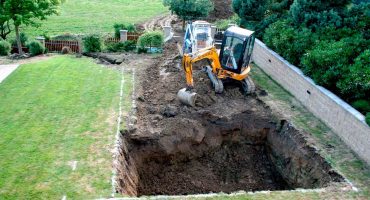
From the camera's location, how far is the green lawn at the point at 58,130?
9.84 metres

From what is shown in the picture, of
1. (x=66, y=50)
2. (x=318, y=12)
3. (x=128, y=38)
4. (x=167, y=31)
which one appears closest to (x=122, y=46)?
(x=128, y=38)

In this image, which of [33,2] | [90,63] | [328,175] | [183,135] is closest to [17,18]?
[33,2]

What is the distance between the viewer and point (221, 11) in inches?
Result: 1228

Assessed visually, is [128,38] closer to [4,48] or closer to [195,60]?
[4,48]

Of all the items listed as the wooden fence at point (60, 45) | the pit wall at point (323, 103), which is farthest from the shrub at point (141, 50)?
the pit wall at point (323, 103)

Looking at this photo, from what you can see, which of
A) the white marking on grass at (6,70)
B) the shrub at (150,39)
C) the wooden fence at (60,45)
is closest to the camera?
the white marking on grass at (6,70)

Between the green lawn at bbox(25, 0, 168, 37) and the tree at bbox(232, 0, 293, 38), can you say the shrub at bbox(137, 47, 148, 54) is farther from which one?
the green lawn at bbox(25, 0, 168, 37)

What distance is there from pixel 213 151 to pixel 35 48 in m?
13.8

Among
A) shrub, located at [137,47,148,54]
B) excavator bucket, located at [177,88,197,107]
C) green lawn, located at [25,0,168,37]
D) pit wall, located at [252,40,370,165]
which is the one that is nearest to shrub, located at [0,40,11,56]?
green lawn, located at [25,0,168,37]

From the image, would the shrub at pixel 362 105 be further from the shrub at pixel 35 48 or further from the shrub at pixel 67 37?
the shrub at pixel 67 37

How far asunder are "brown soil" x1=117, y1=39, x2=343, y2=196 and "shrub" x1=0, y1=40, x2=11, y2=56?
11.3 meters

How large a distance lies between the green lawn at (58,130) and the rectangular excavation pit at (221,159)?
1.02m

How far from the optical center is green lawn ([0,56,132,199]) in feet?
32.3

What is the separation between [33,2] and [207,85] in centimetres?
1074
